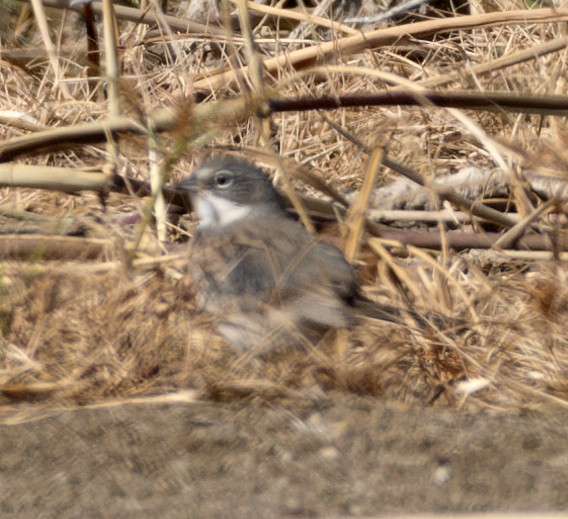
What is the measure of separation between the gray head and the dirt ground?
62.8 inches

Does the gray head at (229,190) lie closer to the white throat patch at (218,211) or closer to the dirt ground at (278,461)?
the white throat patch at (218,211)

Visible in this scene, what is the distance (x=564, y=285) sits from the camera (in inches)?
161

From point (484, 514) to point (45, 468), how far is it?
1.15 meters

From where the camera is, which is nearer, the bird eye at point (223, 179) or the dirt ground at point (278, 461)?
the dirt ground at point (278, 461)

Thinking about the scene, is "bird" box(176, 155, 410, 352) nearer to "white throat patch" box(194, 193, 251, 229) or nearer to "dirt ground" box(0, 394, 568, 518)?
"white throat patch" box(194, 193, 251, 229)

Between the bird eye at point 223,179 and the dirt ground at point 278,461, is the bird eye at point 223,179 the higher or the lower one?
the lower one

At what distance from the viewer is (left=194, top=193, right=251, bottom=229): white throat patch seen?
4848mm

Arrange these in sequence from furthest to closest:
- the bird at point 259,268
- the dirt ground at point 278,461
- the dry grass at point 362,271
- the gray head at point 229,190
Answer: the gray head at point 229,190 < the bird at point 259,268 < the dry grass at point 362,271 < the dirt ground at point 278,461

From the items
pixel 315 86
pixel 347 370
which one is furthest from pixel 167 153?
pixel 315 86

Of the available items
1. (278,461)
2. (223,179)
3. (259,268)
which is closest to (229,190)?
(223,179)

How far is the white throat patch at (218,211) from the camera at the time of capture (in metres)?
4.85

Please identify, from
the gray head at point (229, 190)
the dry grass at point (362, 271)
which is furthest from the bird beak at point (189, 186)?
the dry grass at point (362, 271)

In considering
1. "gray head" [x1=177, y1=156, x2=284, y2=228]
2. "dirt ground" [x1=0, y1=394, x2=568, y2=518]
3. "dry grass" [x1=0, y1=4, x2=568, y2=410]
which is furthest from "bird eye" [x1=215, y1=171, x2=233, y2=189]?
"dirt ground" [x1=0, y1=394, x2=568, y2=518]

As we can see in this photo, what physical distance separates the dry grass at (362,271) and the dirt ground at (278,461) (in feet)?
0.88
